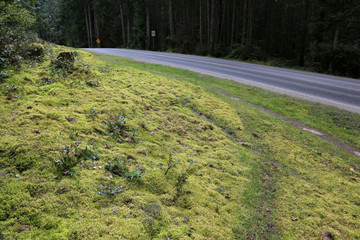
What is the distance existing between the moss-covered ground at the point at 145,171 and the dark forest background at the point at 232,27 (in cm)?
943

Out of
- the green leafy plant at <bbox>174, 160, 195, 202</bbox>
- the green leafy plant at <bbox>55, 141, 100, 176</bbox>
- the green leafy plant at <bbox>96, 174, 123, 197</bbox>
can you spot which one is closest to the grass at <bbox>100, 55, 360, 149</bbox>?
the green leafy plant at <bbox>174, 160, 195, 202</bbox>

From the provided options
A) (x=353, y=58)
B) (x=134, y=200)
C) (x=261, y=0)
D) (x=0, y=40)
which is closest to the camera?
(x=134, y=200)

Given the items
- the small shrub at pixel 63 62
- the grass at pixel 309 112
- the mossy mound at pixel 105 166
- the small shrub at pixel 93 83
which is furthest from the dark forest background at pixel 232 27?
the grass at pixel 309 112

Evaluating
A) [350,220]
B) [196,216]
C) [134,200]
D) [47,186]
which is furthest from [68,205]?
[350,220]

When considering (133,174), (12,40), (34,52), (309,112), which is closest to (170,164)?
(133,174)

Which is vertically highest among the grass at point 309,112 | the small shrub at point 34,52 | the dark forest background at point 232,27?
the dark forest background at point 232,27

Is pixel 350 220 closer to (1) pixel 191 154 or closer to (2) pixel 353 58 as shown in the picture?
(1) pixel 191 154

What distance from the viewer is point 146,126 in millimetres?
4191

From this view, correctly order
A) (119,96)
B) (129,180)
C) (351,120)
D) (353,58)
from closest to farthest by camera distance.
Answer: (129,180), (119,96), (351,120), (353,58)

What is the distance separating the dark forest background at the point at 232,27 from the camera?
62.1ft

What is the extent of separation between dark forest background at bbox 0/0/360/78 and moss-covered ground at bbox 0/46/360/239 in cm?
943

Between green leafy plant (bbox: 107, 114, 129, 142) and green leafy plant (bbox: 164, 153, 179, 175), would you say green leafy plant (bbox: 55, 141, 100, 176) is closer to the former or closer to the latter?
green leafy plant (bbox: 107, 114, 129, 142)

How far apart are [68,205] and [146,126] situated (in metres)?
2.20

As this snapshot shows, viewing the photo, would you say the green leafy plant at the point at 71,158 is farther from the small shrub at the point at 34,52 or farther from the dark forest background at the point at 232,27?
the dark forest background at the point at 232,27
